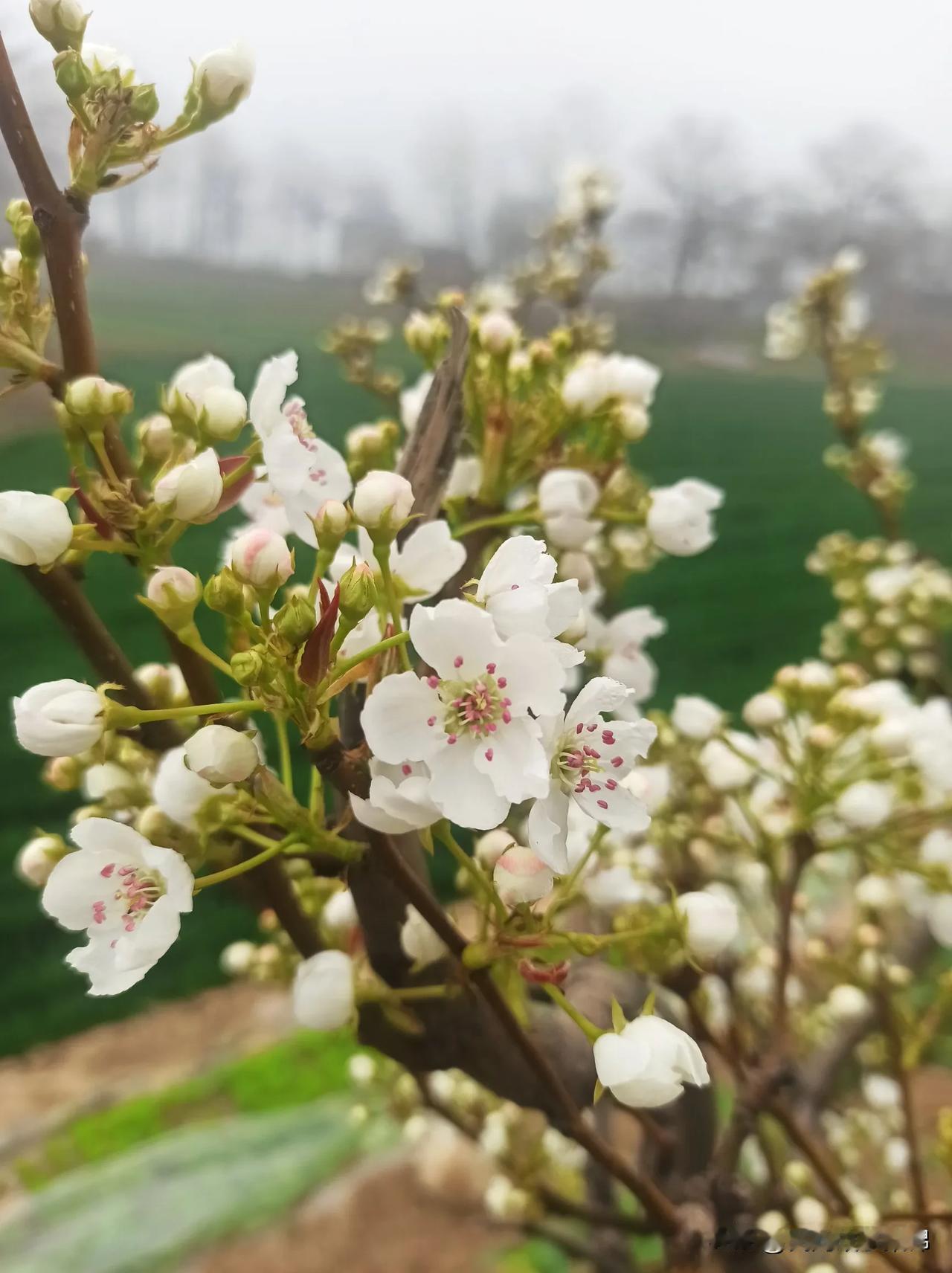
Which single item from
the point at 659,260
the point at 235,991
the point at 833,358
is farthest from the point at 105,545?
the point at 659,260

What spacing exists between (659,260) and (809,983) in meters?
2.01

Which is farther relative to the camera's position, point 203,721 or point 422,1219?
point 422,1219

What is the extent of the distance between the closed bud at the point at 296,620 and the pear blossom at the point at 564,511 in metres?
0.21

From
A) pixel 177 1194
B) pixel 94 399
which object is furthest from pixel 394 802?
pixel 177 1194

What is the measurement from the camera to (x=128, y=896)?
286mm

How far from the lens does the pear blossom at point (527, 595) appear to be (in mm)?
232

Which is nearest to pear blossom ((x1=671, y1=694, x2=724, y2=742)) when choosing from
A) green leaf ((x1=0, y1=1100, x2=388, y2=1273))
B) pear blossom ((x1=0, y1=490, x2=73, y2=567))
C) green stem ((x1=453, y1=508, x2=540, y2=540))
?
green stem ((x1=453, y1=508, x2=540, y2=540))

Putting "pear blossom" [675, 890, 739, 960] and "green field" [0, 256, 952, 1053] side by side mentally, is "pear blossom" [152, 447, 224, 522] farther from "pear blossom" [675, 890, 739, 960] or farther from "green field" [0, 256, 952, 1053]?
"green field" [0, 256, 952, 1053]

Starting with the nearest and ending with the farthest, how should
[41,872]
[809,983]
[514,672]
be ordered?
[514,672]
[41,872]
[809,983]

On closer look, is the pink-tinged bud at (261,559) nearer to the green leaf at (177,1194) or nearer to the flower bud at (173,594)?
the flower bud at (173,594)

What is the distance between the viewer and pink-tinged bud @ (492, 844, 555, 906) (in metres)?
0.28

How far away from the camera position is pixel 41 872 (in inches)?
14.4

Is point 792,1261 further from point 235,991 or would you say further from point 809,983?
point 235,991

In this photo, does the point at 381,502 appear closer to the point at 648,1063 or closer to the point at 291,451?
the point at 291,451
